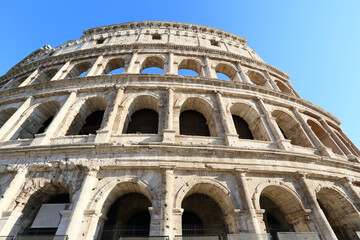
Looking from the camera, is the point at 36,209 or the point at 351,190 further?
the point at 351,190

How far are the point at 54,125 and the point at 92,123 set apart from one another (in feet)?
7.43

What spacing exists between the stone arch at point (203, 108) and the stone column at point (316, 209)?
4051 mm

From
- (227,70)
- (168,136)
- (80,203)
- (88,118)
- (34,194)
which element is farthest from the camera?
(227,70)

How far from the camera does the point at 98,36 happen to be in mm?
16516

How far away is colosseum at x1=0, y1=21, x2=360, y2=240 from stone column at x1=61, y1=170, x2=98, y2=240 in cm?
3

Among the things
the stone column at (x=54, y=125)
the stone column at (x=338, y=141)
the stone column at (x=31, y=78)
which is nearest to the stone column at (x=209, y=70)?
the stone column at (x=338, y=141)

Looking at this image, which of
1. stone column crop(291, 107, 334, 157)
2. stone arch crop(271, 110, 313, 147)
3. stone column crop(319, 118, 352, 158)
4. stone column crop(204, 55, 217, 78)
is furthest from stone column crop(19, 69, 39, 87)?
stone column crop(319, 118, 352, 158)

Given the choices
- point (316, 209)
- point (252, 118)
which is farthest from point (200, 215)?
point (252, 118)

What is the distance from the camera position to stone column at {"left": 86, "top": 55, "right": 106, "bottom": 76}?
1161cm

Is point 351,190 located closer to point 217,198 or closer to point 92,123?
point 217,198

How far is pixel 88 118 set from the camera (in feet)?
34.3

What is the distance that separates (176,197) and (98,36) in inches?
661

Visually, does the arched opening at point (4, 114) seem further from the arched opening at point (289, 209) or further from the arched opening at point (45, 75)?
the arched opening at point (289, 209)

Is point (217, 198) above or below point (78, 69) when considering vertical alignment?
below
